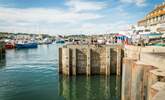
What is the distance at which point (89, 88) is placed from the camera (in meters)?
32.8

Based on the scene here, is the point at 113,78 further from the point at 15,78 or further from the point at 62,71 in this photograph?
the point at 15,78

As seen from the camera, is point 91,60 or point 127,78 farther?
point 91,60

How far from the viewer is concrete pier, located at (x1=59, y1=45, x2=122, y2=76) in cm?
3762

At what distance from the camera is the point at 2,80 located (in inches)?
1502

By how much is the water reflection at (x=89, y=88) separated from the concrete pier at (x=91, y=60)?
1.19 meters

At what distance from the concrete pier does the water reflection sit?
1187 mm

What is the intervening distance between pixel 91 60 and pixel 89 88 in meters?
6.67

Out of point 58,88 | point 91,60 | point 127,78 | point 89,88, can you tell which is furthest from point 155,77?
point 91,60

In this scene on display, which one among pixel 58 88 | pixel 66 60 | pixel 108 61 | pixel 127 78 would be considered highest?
pixel 127 78

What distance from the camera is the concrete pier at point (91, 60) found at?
1481 inches

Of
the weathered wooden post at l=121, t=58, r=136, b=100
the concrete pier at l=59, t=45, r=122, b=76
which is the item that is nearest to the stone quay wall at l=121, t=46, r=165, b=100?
the weathered wooden post at l=121, t=58, r=136, b=100

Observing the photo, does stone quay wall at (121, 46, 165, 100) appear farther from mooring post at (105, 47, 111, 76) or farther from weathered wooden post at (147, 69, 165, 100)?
mooring post at (105, 47, 111, 76)

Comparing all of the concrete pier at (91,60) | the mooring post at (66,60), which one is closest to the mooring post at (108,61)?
the concrete pier at (91,60)

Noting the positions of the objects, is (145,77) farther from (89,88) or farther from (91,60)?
(91,60)
